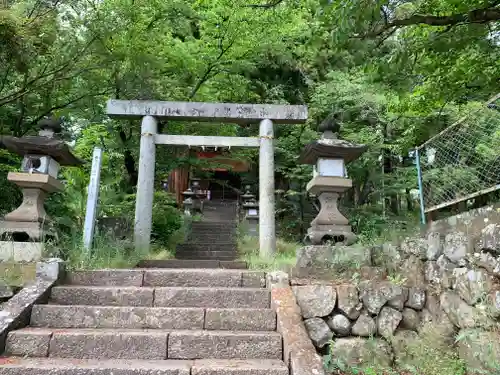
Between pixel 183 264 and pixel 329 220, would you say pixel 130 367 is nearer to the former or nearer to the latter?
pixel 329 220

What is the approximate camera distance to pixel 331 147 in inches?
245

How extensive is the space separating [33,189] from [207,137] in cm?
355

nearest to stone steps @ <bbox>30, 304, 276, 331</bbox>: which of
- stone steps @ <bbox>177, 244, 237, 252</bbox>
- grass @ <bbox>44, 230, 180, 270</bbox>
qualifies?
grass @ <bbox>44, 230, 180, 270</bbox>

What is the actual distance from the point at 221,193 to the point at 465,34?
18.5 metres

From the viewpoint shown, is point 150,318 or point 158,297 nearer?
point 150,318

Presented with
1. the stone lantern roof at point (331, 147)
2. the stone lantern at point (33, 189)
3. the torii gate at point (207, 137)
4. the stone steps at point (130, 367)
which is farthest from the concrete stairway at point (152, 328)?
the torii gate at point (207, 137)

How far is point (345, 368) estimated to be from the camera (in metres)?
3.90

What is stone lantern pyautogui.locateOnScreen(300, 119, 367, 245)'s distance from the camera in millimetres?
5965

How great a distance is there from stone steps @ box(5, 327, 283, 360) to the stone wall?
0.77 meters

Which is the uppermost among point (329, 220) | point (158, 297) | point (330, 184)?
point (330, 184)

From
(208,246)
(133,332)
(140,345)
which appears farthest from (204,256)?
(140,345)

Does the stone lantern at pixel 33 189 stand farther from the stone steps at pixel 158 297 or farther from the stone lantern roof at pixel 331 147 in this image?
the stone lantern roof at pixel 331 147

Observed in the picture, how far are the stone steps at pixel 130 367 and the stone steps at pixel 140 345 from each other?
11 cm

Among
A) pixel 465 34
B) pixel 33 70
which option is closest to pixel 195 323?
pixel 465 34
